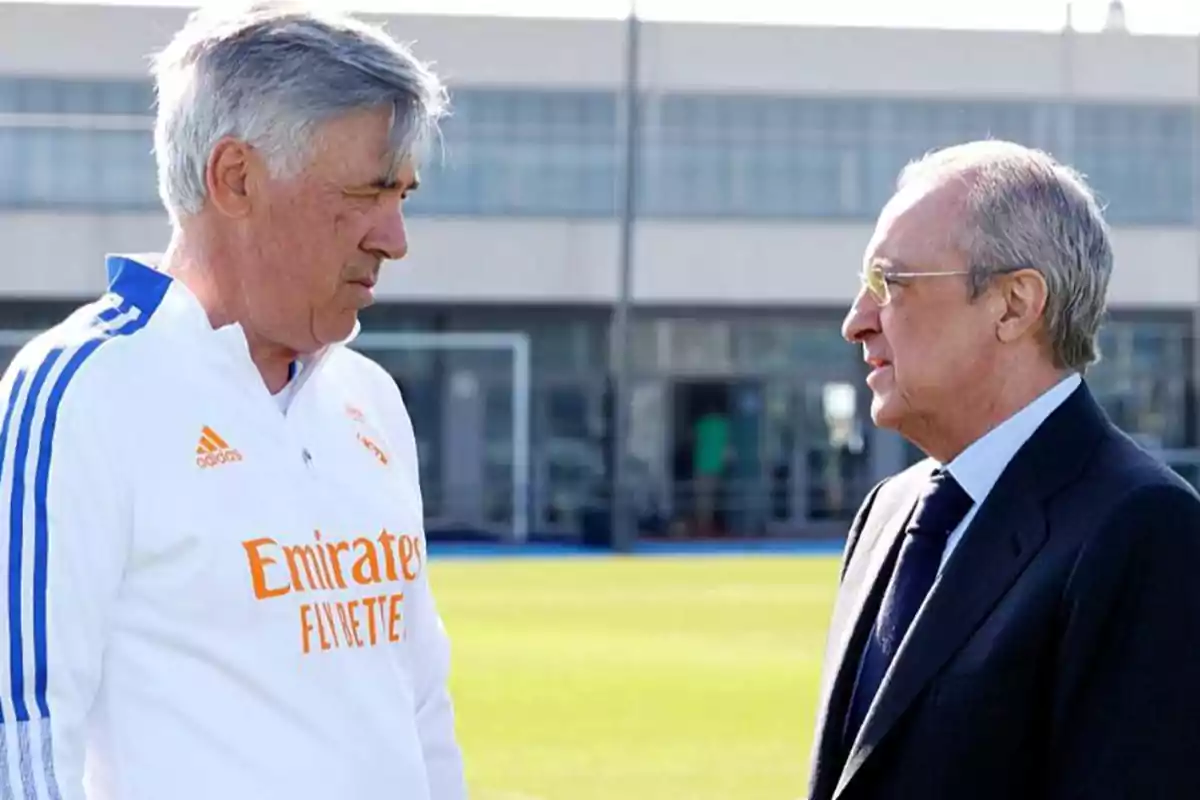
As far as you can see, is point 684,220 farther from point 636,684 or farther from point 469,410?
point 636,684

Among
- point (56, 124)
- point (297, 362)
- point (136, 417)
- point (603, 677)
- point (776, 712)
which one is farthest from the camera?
point (56, 124)

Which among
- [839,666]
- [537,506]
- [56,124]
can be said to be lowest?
[537,506]

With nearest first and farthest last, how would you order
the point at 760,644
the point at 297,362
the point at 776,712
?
the point at 297,362
the point at 776,712
the point at 760,644

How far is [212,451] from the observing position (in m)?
3.33

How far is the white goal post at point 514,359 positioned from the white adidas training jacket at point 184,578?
37130 millimetres

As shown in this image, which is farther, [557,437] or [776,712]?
[557,437]

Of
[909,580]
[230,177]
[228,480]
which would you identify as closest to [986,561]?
[909,580]

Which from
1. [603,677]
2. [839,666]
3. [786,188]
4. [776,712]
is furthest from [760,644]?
[786,188]

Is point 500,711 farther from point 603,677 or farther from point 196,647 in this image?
point 196,647

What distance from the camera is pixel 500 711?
Answer: 14.0 meters

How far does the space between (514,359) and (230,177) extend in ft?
129

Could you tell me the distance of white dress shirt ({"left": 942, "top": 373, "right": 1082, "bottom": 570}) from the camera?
3.76 meters

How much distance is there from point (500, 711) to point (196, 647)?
10868mm

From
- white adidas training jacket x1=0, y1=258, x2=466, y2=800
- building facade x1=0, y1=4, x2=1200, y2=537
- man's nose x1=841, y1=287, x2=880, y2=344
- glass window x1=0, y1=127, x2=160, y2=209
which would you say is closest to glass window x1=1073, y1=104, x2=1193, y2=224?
building facade x1=0, y1=4, x2=1200, y2=537
